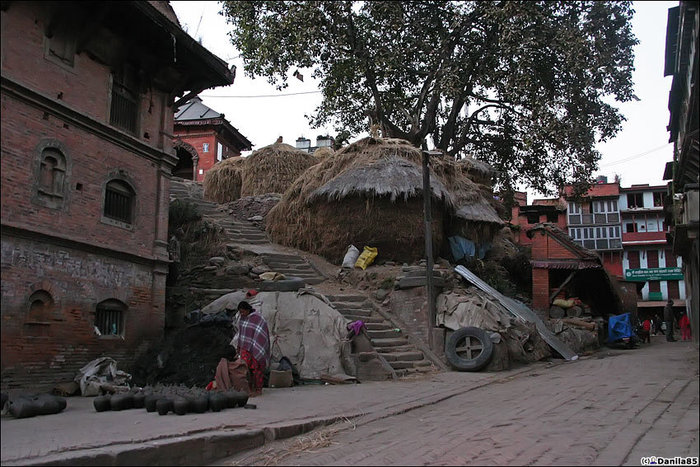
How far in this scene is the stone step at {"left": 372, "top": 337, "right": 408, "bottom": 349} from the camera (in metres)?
13.6

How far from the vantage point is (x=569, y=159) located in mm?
23984

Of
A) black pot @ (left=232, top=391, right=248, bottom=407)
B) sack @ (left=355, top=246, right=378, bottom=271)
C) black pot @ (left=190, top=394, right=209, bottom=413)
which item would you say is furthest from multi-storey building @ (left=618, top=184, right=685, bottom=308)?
black pot @ (left=190, top=394, right=209, bottom=413)

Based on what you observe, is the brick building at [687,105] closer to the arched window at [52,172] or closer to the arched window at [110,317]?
the arched window at [110,317]

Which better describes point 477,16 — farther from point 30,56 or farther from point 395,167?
point 30,56

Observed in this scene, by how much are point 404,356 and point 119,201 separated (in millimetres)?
6920

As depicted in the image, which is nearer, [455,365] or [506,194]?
[455,365]

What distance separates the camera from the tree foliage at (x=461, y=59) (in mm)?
14875

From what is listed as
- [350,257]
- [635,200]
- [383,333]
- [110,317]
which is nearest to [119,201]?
[110,317]

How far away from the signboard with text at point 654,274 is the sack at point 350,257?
44168mm

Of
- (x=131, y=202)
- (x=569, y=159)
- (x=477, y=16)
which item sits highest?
(x=477, y=16)

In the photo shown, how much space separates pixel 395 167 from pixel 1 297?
11419 millimetres

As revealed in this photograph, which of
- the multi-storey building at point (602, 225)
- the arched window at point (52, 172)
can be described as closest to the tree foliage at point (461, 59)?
the arched window at point (52, 172)

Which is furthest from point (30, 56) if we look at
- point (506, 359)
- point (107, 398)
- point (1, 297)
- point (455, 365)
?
point (506, 359)

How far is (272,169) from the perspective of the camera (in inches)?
1050
